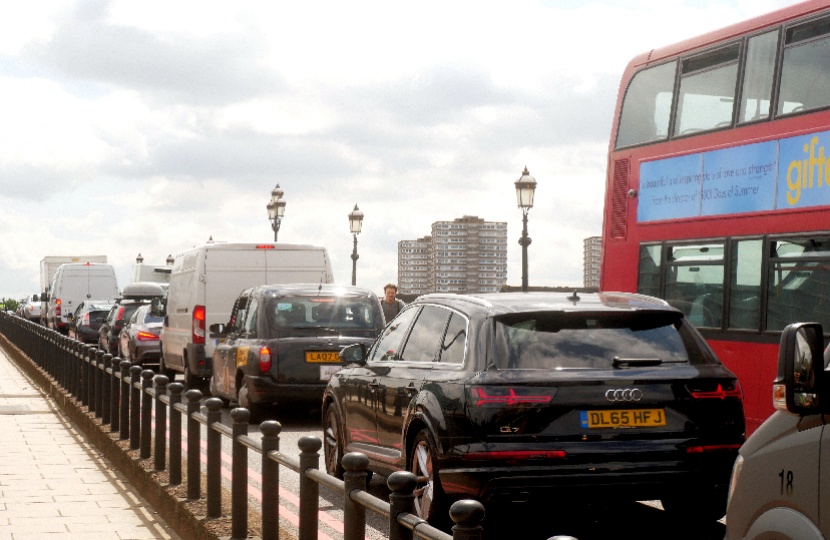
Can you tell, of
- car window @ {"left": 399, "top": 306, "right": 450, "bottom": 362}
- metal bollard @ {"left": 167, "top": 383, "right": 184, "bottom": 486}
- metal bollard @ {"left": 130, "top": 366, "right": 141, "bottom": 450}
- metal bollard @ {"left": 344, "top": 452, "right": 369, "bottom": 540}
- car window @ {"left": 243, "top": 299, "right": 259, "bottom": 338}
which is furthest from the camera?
car window @ {"left": 243, "top": 299, "right": 259, "bottom": 338}

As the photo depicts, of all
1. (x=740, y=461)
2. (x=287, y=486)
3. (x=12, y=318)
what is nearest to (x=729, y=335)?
(x=287, y=486)

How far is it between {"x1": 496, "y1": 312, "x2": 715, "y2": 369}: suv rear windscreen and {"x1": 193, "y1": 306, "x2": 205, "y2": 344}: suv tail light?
12.4 meters

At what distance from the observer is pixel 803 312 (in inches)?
382

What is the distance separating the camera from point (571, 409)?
632 cm

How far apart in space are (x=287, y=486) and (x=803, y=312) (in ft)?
16.8

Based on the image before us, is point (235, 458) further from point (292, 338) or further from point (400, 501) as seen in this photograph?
point (292, 338)

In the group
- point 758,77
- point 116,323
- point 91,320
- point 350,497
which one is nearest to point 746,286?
point 758,77

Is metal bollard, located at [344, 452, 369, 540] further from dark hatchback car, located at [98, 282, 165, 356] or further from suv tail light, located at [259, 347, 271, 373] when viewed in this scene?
dark hatchback car, located at [98, 282, 165, 356]

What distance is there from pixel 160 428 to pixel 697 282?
527 cm

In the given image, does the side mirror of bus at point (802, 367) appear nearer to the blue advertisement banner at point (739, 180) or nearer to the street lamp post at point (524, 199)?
the blue advertisement banner at point (739, 180)

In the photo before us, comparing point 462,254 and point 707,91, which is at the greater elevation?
point 707,91

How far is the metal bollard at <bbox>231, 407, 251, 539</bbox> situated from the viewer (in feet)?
20.3

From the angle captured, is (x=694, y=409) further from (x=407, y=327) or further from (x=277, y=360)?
(x=277, y=360)

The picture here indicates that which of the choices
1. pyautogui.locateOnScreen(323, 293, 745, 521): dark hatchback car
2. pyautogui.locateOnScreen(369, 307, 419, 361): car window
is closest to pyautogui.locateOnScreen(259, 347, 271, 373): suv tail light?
pyautogui.locateOnScreen(369, 307, 419, 361): car window
